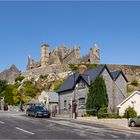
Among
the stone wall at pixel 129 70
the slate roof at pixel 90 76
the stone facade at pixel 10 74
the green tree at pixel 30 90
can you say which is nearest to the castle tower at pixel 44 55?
the stone facade at pixel 10 74

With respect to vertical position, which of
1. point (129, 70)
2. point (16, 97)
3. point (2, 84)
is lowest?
point (16, 97)

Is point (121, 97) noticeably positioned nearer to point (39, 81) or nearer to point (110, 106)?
point (110, 106)

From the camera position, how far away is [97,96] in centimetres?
5472

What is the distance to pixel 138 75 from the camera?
9606 centimetres

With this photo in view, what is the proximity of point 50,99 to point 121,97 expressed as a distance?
1684 centimetres

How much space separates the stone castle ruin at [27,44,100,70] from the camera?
100750 millimetres

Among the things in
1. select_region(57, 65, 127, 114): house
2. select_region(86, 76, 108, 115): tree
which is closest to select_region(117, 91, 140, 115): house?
select_region(86, 76, 108, 115): tree

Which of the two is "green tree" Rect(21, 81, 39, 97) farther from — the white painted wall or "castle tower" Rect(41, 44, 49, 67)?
the white painted wall

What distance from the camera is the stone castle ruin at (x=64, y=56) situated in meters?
101

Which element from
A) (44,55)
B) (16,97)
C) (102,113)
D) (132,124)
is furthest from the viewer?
(44,55)

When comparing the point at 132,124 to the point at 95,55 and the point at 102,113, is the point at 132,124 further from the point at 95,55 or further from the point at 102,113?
the point at 95,55

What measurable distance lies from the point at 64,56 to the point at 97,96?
55.3m

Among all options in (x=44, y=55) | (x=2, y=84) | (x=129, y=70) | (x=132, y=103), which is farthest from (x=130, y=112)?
(x=2, y=84)

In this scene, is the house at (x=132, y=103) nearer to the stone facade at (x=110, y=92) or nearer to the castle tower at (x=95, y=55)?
the stone facade at (x=110, y=92)
